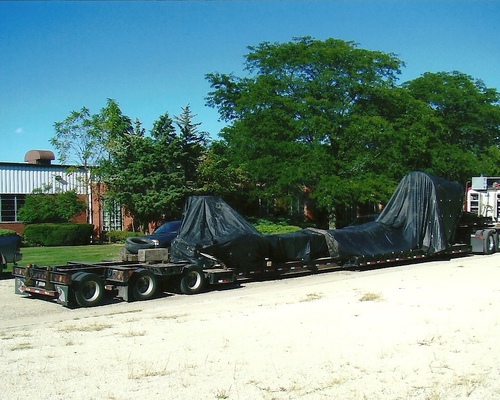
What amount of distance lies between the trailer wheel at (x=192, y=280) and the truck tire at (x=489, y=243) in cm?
1426

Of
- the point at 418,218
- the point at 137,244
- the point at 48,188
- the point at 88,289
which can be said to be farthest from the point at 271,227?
the point at 88,289

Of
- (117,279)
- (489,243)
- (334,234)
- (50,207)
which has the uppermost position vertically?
(50,207)

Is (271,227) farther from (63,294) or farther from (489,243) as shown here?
(63,294)

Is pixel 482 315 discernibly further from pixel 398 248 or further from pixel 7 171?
pixel 7 171

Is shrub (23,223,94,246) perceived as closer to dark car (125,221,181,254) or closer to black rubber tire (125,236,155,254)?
dark car (125,221,181,254)

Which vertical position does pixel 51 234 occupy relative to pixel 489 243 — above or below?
above

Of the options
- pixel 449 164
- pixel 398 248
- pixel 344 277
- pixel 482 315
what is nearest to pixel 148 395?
pixel 482 315

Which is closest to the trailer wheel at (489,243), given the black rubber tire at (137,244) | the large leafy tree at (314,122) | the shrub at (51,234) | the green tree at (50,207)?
the large leafy tree at (314,122)

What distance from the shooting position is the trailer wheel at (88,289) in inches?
512

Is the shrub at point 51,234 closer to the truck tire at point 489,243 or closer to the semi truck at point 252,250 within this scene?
the semi truck at point 252,250

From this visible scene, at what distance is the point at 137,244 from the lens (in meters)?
19.4

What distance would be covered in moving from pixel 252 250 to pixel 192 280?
2187 mm

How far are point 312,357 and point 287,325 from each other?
2259mm

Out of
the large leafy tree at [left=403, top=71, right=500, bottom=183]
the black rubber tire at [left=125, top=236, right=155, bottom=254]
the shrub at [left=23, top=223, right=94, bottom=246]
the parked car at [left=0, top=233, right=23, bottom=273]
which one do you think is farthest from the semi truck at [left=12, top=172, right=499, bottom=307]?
the large leafy tree at [left=403, top=71, right=500, bottom=183]
